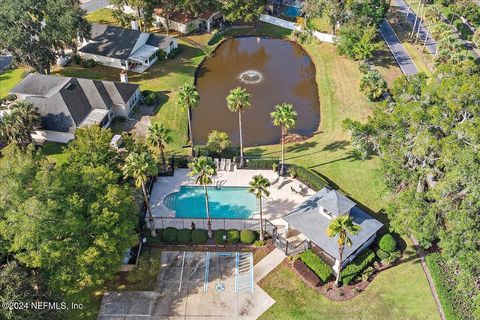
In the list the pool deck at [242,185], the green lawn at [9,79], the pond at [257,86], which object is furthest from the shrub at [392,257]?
the green lawn at [9,79]

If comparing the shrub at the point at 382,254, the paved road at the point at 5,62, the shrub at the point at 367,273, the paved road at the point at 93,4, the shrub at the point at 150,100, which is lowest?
the shrub at the point at 367,273

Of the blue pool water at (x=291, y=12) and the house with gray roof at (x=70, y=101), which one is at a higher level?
the house with gray roof at (x=70, y=101)

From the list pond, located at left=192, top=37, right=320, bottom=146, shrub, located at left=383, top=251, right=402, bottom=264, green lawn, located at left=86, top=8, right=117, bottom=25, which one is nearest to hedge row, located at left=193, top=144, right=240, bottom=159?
pond, located at left=192, top=37, right=320, bottom=146

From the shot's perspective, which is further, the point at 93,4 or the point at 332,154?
the point at 93,4

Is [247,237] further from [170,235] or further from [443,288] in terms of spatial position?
[443,288]

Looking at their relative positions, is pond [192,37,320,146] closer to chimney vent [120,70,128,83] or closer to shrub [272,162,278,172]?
shrub [272,162,278,172]

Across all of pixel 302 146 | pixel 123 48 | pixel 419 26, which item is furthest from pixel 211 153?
pixel 419 26

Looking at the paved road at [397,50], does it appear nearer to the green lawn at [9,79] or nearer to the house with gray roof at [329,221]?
the house with gray roof at [329,221]
